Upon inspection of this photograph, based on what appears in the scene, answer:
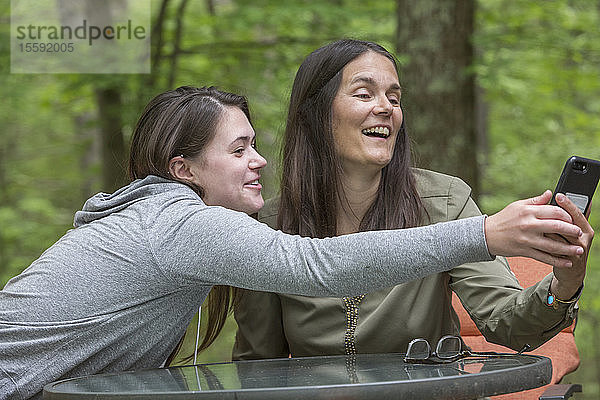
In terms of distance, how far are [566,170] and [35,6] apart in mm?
8135

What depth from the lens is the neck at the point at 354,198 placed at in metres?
2.76

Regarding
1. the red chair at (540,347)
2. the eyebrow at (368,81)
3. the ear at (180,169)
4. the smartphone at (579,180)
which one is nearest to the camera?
the smartphone at (579,180)

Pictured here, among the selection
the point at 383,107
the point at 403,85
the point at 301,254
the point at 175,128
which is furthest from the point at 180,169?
the point at 403,85

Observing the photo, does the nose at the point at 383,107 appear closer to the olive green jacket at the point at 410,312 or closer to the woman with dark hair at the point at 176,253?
the olive green jacket at the point at 410,312

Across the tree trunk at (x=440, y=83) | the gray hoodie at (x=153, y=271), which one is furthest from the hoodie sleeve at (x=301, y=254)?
the tree trunk at (x=440, y=83)

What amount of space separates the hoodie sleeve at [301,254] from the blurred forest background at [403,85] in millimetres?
2145

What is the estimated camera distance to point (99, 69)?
7090 mm

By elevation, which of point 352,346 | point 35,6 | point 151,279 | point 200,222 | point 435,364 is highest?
point 35,6

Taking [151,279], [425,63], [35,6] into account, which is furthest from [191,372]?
[35,6]

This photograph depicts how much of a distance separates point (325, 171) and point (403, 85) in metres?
1.67

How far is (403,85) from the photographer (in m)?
4.32

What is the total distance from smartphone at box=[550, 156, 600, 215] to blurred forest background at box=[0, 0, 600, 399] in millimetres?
2286

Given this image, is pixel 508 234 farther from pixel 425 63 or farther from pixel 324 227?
pixel 425 63

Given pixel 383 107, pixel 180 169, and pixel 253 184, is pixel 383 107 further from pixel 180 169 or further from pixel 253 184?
pixel 180 169
